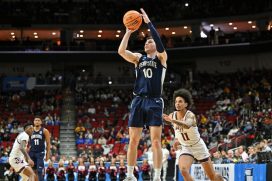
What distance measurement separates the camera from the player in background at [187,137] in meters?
9.88

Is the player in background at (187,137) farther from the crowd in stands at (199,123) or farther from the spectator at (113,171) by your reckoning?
the spectator at (113,171)

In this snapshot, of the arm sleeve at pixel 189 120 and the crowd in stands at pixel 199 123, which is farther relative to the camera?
the crowd in stands at pixel 199 123

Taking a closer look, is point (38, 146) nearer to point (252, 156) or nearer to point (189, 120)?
point (189, 120)

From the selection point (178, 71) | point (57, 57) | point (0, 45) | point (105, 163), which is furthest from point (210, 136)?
point (0, 45)

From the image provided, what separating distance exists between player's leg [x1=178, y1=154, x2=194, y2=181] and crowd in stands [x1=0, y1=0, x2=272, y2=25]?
33.1 meters

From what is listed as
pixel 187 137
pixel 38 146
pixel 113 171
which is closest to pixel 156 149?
pixel 187 137

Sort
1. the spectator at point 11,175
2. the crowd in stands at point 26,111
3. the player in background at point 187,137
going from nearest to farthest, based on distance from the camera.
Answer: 1. the player in background at point 187,137
2. the spectator at point 11,175
3. the crowd in stands at point 26,111

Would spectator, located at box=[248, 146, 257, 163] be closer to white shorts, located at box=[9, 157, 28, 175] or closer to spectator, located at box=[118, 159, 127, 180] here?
spectator, located at box=[118, 159, 127, 180]

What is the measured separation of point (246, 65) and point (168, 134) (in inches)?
569

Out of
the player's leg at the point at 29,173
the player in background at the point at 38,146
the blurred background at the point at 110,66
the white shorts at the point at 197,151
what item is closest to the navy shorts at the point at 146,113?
the white shorts at the point at 197,151

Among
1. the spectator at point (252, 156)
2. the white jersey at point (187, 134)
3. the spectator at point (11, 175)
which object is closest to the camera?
the white jersey at point (187, 134)

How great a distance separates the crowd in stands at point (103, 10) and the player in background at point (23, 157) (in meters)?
30.0

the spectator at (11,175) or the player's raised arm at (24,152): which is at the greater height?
the player's raised arm at (24,152)

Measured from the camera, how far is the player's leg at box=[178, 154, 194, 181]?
988 centimetres
